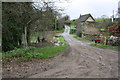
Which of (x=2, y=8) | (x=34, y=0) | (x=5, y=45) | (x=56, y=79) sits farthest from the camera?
(x=5, y=45)

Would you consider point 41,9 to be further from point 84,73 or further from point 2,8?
point 84,73

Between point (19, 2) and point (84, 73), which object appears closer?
point (84, 73)

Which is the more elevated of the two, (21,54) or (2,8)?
(2,8)

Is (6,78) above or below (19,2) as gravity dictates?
below

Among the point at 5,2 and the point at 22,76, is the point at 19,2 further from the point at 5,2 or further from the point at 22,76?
the point at 22,76

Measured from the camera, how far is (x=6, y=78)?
3.96 m

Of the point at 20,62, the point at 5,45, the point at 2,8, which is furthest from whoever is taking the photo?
the point at 5,45

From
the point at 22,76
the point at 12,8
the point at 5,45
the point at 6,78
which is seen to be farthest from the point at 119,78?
the point at 5,45

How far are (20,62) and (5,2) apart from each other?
444cm

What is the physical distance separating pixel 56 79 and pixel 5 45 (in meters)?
11.2

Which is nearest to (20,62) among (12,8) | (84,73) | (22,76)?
(22,76)

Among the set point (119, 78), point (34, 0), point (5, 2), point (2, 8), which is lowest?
point (119, 78)

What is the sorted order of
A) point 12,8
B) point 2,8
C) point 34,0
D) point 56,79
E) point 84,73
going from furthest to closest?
point 34,0 < point 12,8 < point 2,8 < point 84,73 < point 56,79

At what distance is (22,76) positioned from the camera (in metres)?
4.11
